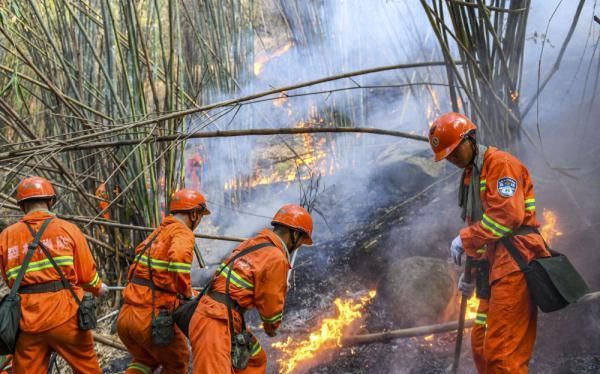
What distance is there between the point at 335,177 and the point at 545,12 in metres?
4.12

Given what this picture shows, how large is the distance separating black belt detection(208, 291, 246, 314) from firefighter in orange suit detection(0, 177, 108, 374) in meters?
1.27

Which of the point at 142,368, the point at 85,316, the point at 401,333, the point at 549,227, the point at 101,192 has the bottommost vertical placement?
the point at 401,333

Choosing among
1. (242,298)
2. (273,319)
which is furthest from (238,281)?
(273,319)

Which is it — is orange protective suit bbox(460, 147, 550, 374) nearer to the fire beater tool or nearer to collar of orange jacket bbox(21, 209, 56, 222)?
the fire beater tool

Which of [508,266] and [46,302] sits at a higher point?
[508,266]

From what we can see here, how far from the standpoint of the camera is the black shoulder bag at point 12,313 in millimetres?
3158

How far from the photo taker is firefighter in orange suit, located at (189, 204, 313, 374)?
2.76m

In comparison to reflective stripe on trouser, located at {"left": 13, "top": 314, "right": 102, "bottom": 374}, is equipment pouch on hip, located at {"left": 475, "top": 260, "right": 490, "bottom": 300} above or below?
above

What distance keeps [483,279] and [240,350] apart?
1.75 meters

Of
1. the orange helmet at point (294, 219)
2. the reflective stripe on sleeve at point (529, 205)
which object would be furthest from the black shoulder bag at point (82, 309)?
the reflective stripe on sleeve at point (529, 205)

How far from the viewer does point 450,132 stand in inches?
118

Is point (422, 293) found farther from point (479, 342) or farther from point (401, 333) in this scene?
point (479, 342)

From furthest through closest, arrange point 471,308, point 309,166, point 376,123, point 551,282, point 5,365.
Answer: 1. point 376,123
2. point 309,166
3. point 471,308
4. point 5,365
5. point 551,282

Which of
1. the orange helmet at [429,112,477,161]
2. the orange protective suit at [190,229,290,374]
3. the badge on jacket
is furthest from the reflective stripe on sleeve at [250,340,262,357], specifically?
the badge on jacket
